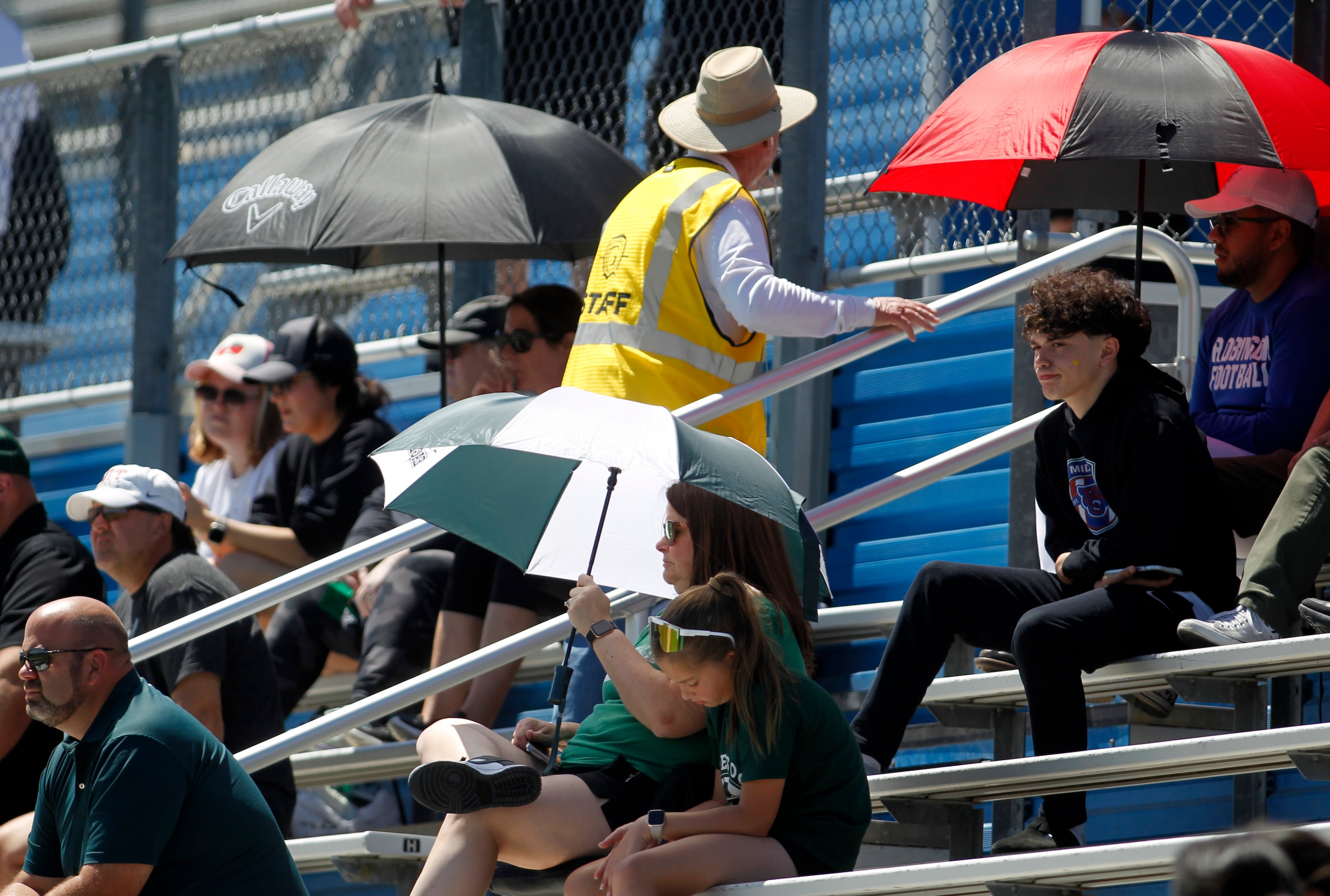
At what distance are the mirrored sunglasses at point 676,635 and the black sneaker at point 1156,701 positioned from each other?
1.35m

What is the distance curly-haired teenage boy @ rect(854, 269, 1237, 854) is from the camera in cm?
424

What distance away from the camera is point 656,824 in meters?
3.86

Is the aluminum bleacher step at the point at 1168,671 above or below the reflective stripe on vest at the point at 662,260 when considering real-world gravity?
below

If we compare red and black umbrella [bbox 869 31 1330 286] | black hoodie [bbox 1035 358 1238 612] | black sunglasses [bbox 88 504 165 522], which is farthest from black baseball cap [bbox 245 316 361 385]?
black hoodie [bbox 1035 358 1238 612]

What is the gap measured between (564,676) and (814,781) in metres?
0.62

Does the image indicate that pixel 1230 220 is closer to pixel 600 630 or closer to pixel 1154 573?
pixel 1154 573

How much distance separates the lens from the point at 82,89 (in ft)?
28.0

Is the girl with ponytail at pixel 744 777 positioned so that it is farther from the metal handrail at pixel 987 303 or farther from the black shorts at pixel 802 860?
the metal handrail at pixel 987 303

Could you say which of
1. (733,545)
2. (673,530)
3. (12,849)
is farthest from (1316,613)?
(12,849)

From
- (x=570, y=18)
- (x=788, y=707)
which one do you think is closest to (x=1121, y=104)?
(x=788, y=707)

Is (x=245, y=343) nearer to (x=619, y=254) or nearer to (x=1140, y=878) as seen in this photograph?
(x=619, y=254)

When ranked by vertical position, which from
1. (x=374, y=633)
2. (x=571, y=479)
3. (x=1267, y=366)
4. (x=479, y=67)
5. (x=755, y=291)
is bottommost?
(x=374, y=633)

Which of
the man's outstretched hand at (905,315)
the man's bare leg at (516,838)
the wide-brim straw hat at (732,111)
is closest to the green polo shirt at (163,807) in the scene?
the man's bare leg at (516,838)

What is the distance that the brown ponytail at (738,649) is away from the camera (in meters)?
3.81
